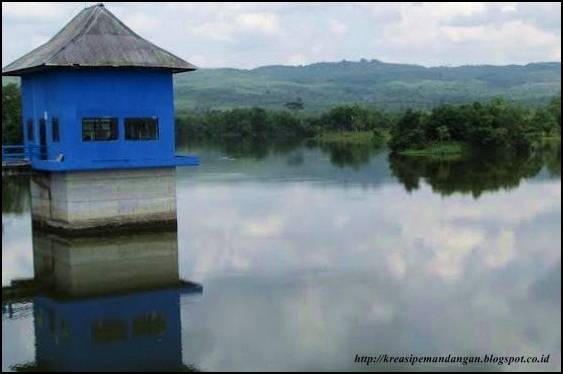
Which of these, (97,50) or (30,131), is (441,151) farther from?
(97,50)

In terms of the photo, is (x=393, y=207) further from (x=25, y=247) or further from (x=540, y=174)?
(x=540, y=174)

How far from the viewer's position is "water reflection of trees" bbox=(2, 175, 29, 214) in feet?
112

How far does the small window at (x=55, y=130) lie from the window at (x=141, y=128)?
2.20 metres

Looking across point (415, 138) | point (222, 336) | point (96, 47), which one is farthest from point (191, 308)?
point (415, 138)

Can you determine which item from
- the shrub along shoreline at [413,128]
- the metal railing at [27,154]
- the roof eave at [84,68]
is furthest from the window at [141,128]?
the shrub along shoreline at [413,128]

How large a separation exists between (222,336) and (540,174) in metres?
35.8

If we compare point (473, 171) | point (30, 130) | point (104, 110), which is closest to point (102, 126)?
point (104, 110)

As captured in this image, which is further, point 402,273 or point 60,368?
point 402,273

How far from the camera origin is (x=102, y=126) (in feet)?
82.3

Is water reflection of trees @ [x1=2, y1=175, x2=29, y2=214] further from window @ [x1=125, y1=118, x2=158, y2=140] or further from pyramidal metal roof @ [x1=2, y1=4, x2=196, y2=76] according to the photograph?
window @ [x1=125, y1=118, x2=158, y2=140]

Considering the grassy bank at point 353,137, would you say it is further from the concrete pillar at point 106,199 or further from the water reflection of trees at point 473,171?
the concrete pillar at point 106,199

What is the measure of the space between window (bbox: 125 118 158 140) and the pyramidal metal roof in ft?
5.95

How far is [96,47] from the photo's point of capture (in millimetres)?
24688

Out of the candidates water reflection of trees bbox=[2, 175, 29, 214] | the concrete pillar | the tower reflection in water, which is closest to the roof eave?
the concrete pillar
